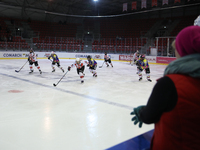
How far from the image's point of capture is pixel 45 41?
25797 millimetres

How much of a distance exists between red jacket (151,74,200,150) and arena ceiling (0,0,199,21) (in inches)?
1097

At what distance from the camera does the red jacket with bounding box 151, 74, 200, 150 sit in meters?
0.94

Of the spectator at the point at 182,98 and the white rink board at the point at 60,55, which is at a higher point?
the white rink board at the point at 60,55

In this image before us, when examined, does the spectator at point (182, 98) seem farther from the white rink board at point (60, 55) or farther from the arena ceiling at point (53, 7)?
the arena ceiling at point (53, 7)

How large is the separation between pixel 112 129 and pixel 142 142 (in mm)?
1829

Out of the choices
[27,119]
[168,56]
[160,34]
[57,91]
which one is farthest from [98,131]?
[160,34]

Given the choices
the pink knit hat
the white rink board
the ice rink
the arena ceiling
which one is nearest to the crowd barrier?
the white rink board

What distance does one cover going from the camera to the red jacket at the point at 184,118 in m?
0.94

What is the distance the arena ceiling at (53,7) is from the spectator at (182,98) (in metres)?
27.8

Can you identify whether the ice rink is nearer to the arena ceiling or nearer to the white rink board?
the white rink board

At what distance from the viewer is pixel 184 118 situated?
0.96 metres

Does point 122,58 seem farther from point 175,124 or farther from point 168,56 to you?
point 175,124

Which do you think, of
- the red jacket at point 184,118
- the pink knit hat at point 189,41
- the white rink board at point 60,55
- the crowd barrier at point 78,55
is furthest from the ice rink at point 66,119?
the white rink board at point 60,55

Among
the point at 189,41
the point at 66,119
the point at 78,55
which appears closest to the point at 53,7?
the point at 78,55
